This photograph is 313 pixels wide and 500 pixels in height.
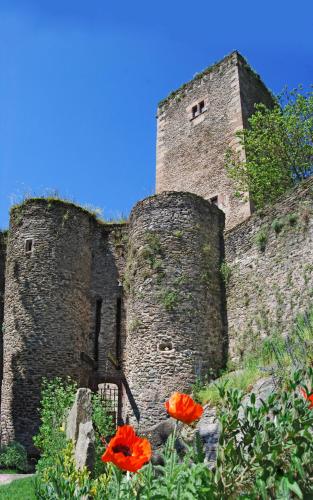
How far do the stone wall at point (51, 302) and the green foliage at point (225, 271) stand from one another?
13.1 ft

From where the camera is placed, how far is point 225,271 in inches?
629

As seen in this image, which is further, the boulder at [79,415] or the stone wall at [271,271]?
the stone wall at [271,271]

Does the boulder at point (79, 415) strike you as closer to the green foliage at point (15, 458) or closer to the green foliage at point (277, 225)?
the green foliage at point (15, 458)

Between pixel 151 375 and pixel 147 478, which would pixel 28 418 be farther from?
pixel 147 478

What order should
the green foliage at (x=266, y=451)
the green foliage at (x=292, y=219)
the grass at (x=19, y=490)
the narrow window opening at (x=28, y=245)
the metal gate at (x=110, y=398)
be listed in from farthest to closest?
the narrow window opening at (x=28, y=245) < the metal gate at (x=110, y=398) < the green foliage at (x=292, y=219) < the grass at (x=19, y=490) < the green foliage at (x=266, y=451)

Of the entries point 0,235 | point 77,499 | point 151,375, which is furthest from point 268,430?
point 0,235

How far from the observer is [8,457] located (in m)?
14.3

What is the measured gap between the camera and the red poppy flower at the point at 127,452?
3338mm

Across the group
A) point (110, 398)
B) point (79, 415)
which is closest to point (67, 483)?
point (79, 415)

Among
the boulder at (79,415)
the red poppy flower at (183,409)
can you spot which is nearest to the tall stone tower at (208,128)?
the boulder at (79,415)

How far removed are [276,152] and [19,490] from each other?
15868 millimetres

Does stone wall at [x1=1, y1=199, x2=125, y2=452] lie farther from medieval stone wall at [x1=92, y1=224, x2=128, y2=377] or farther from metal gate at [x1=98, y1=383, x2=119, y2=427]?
metal gate at [x1=98, y1=383, x2=119, y2=427]

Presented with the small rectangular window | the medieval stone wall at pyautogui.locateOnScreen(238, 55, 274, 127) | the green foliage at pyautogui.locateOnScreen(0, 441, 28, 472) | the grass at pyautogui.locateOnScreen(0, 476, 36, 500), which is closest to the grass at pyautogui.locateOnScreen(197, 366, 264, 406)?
the grass at pyautogui.locateOnScreen(0, 476, 36, 500)

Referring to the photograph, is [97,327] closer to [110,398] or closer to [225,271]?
[110,398]
